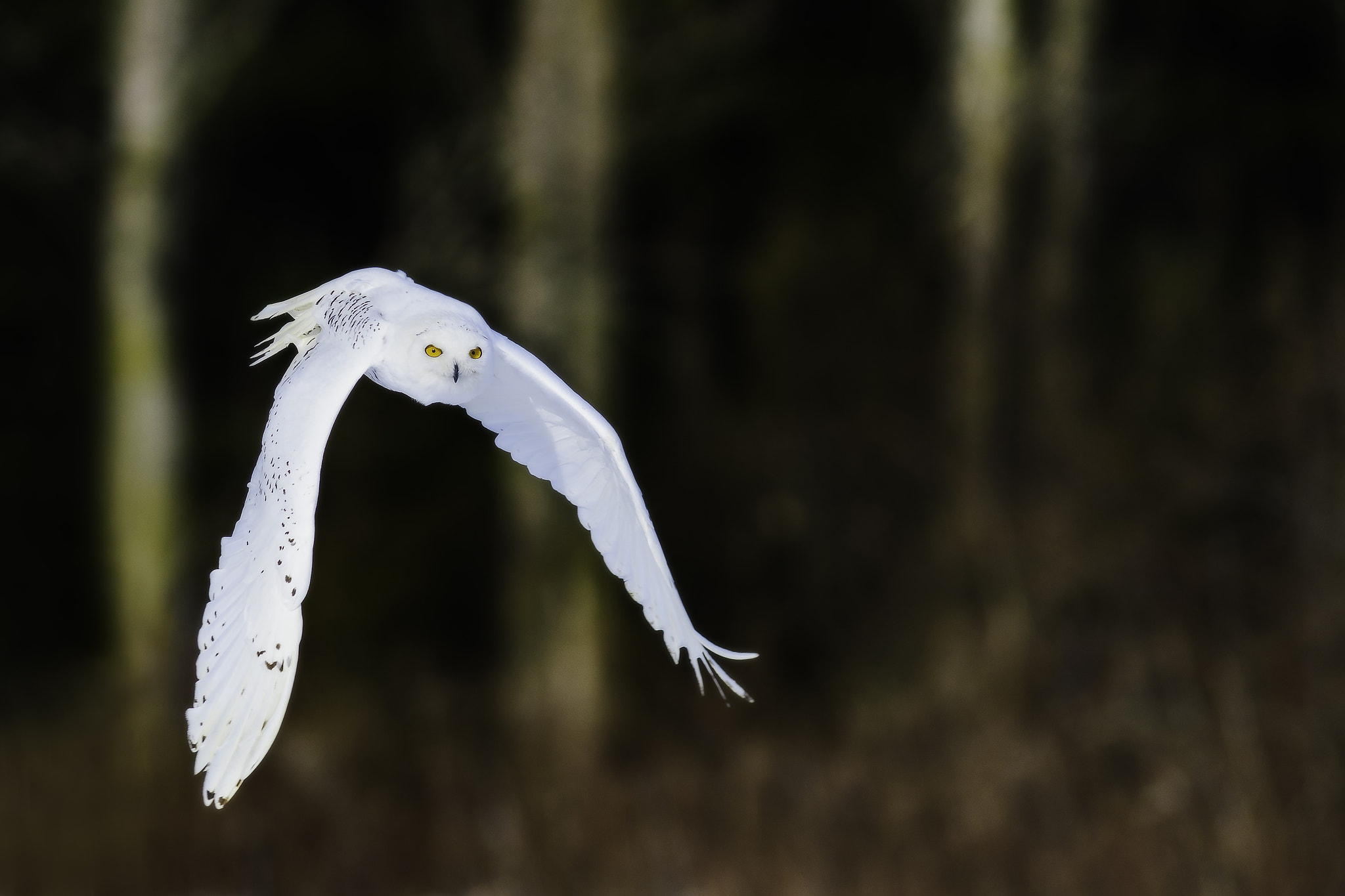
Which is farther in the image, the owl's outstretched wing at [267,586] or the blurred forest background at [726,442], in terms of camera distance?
the blurred forest background at [726,442]

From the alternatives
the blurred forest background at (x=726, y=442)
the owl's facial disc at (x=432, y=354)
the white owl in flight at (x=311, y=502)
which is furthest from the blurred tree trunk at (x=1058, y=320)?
the owl's facial disc at (x=432, y=354)

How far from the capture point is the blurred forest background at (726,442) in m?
6.00

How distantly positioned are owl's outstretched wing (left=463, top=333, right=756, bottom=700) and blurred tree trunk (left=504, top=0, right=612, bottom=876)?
12.0ft

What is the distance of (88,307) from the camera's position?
962 cm

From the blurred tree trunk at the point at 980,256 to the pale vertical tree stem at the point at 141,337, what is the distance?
375cm

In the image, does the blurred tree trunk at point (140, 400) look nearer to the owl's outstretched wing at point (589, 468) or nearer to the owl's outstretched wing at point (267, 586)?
the owl's outstretched wing at point (589, 468)

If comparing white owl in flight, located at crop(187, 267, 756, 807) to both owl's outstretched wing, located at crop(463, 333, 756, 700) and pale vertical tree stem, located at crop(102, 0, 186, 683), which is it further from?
pale vertical tree stem, located at crop(102, 0, 186, 683)

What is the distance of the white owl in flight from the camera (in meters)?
1.66

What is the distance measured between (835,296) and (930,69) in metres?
1.73

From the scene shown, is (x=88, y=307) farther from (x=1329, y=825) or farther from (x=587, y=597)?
(x=1329, y=825)

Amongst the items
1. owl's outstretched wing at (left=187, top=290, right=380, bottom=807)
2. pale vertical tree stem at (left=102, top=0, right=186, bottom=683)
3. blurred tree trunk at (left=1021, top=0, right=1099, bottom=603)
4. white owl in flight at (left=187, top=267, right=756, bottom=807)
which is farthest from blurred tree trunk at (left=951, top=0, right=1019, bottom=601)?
owl's outstretched wing at (left=187, top=290, right=380, bottom=807)

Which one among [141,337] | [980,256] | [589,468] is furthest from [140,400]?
[589,468]

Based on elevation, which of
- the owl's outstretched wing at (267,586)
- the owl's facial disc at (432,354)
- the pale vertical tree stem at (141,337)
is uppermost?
the pale vertical tree stem at (141,337)

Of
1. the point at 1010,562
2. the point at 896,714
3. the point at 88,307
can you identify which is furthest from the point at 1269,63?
the point at 88,307
